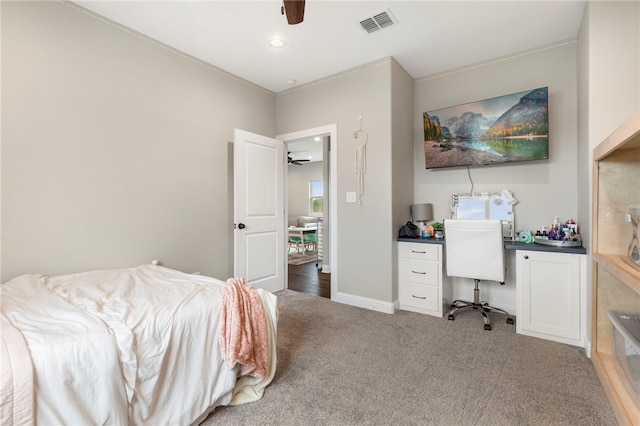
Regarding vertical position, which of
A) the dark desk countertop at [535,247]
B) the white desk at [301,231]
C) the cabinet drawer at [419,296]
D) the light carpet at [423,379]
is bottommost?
the light carpet at [423,379]

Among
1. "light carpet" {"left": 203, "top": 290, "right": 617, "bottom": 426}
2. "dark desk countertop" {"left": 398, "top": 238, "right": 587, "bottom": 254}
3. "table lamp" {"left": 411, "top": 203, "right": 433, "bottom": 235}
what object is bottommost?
"light carpet" {"left": 203, "top": 290, "right": 617, "bottom": 426}

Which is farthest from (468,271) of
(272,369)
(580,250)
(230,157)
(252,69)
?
(252,69)

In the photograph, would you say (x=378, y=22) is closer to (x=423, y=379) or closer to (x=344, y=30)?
(x=344, y=30)

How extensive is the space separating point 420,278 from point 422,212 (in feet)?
2.47

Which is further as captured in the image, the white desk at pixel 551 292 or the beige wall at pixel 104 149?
the white desk at pixel 551 292

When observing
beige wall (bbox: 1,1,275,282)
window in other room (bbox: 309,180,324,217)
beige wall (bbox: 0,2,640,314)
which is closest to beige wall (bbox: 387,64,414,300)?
beige wall (bbox: 0,2,640,314)

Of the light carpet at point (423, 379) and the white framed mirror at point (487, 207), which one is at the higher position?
the white framed mirror at point (487, 207)

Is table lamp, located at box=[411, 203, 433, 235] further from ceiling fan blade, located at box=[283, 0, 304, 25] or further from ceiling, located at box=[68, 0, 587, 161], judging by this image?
ceiling fan blade, located at box=[283, 0, 304, 25]

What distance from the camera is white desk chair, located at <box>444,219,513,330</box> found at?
2562 mm

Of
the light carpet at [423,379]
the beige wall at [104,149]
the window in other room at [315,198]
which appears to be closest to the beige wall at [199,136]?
the beige wall at [104,149]

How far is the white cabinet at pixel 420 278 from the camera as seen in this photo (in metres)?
2.96

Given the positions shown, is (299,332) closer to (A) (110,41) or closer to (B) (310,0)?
(B) (310,0)

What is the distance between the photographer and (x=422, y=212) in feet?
10.8

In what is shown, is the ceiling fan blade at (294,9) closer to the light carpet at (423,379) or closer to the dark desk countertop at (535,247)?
the light carpet at (423,379)
